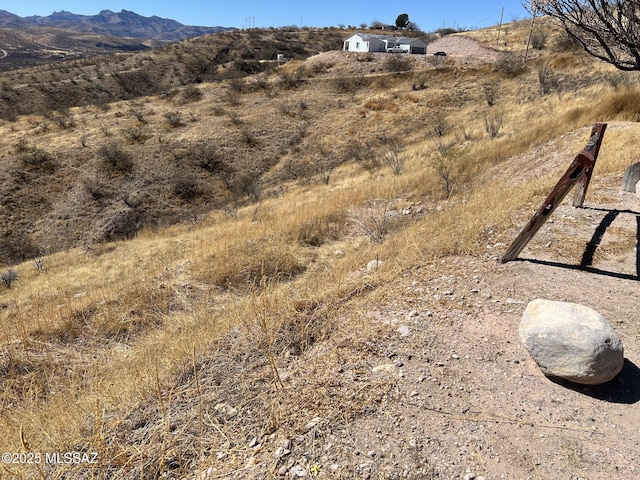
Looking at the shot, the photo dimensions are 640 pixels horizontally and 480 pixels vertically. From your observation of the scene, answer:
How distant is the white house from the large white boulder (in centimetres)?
5267

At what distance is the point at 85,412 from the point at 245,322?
58.2 inches

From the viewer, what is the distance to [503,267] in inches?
165

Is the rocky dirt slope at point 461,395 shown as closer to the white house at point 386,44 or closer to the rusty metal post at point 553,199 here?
the rusty metal post at point 553,199

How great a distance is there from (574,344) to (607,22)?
505 centimetres

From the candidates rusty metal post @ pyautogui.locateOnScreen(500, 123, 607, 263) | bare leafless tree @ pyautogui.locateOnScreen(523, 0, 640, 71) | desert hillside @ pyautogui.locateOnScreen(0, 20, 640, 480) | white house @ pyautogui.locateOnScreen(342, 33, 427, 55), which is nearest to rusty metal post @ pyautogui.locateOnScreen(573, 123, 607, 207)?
desert hillside @ pyautogui.locateOnScreen(0, 20, 640, 480)

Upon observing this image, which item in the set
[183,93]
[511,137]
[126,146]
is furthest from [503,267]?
[183,93]

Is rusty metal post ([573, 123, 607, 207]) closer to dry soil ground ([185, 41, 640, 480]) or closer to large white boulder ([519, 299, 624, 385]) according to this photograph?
dry soil ground ([185, 41, 640, 480])

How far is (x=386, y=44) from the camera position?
5075 cm

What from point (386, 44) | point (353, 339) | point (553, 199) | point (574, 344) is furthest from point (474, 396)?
point (386, 44)

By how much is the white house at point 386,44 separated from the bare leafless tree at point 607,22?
48094mm

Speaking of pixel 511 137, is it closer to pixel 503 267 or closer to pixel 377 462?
pixel 503 267

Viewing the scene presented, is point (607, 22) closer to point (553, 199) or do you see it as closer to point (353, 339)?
point (553, 199)

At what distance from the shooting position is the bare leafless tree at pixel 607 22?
493 cm

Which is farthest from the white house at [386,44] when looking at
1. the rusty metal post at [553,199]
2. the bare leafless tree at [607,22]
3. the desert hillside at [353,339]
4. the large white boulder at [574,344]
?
the large white boulder at [574,344]
